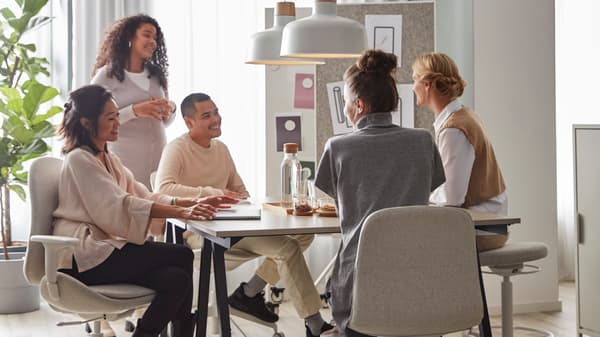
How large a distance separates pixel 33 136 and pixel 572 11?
356 cm

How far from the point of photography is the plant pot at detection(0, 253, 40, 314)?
15.1ft

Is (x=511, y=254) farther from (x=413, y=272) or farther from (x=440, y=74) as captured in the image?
(x=413, y=272)

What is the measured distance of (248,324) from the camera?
4555mm

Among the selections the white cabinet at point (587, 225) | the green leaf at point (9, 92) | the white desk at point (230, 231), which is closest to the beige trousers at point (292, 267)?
the white desk at point (230, 231)

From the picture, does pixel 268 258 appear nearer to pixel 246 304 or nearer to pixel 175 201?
pixel 246 304

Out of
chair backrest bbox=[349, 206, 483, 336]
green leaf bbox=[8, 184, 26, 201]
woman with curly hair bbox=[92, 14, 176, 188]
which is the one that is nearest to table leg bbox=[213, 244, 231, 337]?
chair backrest bbox=[349, 206, 483, 336]

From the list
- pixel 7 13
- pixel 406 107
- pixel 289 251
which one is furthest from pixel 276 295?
pixel 7 13

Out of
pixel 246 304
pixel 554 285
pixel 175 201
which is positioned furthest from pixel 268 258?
pixel 554 285

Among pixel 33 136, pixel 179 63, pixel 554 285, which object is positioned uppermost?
pixel 179 63

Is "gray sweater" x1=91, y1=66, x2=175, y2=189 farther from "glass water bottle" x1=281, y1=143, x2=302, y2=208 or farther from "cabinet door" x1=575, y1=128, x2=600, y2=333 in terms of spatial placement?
"cabinet door" x1=575, y1=128, x2=600, y2=333

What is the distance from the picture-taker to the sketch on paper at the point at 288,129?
192 inches

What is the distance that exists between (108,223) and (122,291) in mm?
241

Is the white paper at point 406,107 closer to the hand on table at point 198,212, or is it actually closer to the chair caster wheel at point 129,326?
the chair caster wheel at point 129,326

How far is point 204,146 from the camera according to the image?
154 inches
